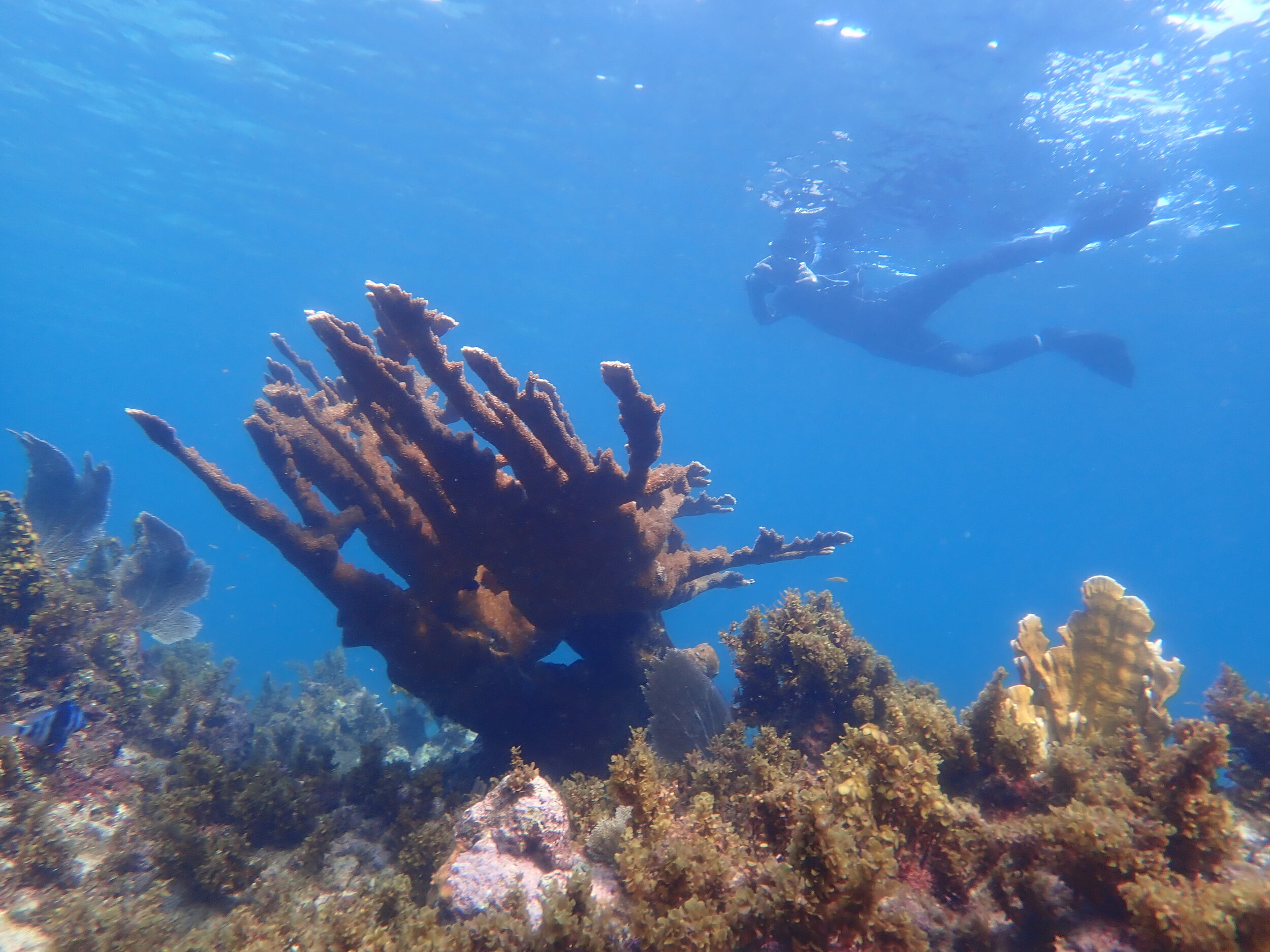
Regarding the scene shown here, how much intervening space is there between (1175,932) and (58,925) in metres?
6.18

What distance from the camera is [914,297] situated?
2553cm

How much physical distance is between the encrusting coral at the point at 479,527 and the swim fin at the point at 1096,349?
2501cm

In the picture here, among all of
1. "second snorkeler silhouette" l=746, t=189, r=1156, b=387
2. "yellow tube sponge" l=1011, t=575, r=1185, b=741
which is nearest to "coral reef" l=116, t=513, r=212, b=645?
"yellow tube sponge" l=1011, t=575, r=1185, b=741

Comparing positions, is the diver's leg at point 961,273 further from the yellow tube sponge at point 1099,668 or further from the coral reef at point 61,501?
the coral reef at point 61,501

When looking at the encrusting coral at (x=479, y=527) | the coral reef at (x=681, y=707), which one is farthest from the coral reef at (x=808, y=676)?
the encrusting coral at (x=479, y=527)

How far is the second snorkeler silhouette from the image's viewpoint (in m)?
24.3

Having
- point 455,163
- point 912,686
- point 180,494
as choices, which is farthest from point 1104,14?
point 180,494

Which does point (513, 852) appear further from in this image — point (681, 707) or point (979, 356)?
point (979, 356)

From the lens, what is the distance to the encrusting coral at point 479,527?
5.09 m

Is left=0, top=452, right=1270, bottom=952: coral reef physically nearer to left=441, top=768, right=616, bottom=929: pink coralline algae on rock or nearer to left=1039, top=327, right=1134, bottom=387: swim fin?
left=441, top=768, right=616, bottom=929: pink coralline algae on rock

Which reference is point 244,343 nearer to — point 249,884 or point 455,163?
point 455,163

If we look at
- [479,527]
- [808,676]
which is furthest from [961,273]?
[479,527]

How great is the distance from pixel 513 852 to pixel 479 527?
277 cm

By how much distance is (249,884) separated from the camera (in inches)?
187
